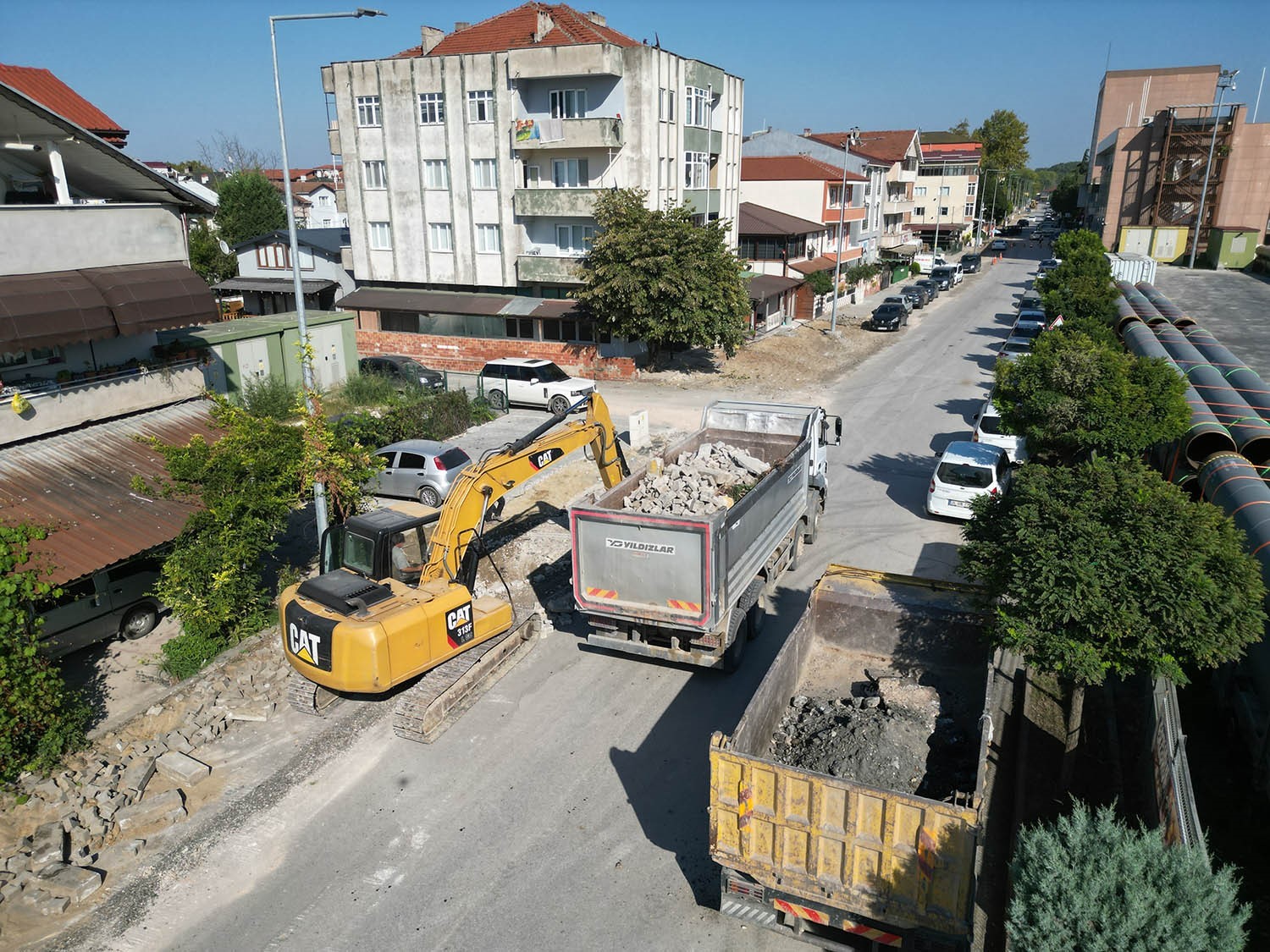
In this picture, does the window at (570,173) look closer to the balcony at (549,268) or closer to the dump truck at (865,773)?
the balcony at (549,268)

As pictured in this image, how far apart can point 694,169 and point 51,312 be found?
28213 mm

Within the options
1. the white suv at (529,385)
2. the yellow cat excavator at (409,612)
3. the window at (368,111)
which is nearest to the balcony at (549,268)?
the white suv at (529,385)

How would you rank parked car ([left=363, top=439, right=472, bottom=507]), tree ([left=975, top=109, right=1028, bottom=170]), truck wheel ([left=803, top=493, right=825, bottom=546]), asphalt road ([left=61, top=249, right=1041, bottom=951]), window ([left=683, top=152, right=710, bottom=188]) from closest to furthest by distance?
asphalt road ([left=61, top=249, right=1041, bottom=951])
truck wheel ([left=803, top=493, right=825, bottom=546])
parked car ([left=363, top=439, right=472, bottom=507])
window ([left=683, top=152, right=710, bottom=188])
tree ([left=975, top=109, right=1028, bottom=170])

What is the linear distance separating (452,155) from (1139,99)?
282ft

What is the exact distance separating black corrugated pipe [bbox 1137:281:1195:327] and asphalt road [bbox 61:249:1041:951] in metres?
25.2

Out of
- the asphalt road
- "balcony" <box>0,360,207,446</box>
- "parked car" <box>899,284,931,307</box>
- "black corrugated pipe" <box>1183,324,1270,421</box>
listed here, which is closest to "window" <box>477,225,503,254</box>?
"balcony" <box>0,360,207,446</box>

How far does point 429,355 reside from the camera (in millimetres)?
38344

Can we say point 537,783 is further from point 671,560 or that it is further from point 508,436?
point 508,436

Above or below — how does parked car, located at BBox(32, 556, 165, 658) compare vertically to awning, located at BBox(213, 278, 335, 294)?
below

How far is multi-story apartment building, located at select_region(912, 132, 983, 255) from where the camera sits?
91.2 m

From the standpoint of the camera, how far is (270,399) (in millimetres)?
24094

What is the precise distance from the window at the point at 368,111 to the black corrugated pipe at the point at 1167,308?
33.0 metres

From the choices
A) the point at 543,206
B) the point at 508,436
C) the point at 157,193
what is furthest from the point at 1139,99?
the point at 157,193

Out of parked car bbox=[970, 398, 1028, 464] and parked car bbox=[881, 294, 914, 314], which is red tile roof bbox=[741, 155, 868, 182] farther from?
parked car bbox=[970, 398, 1028, 464]
